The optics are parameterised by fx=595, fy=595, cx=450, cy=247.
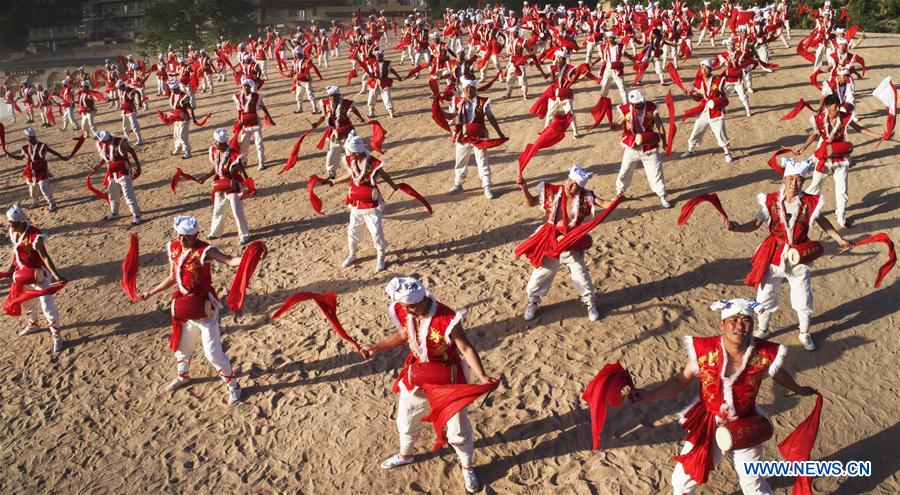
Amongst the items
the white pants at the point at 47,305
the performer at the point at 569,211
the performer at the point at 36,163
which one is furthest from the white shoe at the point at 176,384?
the performer at the point at 36,163

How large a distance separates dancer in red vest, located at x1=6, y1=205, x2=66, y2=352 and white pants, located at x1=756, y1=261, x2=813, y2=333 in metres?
8.52

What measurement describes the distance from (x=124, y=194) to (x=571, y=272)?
30.7 feet

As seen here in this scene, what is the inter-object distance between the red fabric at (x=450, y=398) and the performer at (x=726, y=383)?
1.14m

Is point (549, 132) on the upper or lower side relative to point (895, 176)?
upper

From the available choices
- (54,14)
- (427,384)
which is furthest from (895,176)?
(54,14)

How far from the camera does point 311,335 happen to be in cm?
782

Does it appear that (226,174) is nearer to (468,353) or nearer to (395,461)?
(395,461)

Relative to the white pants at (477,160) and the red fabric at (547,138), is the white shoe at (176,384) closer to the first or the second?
the red fabric at (547,138)

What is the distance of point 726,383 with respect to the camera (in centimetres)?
408

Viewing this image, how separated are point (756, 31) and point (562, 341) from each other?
16630 mm

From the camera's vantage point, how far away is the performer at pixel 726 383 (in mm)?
4027

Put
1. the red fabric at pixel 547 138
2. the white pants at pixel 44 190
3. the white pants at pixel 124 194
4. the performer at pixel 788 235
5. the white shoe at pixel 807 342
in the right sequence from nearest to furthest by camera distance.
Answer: the performer at pixel 788 235 < the white shoe at pixel 807 342 < the red fabric at pixel 547 138 < the white pants at pixel 124 194 < the white pants at pixel 44 190

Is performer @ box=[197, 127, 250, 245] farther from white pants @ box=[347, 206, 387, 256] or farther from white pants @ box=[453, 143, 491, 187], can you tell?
white pants @ box=[453, 143, 491, 187]

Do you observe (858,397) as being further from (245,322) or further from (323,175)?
(323,175)
